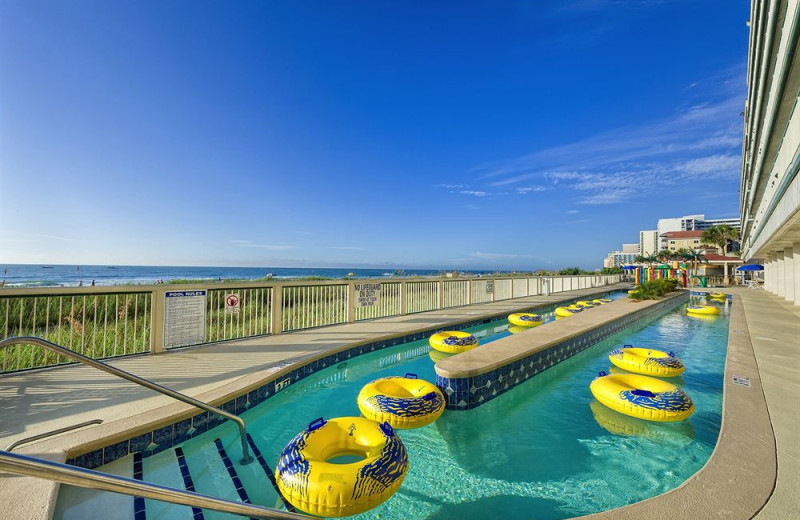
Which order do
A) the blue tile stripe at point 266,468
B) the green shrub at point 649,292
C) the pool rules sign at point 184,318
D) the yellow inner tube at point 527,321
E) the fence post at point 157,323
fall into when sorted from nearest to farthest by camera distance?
the blue tile stripe at point 266,468
the fence post at point 157,323
the pool rules sign at point 184,318
the yellow inner tube at point 527,321
the green shrub at point 649,292

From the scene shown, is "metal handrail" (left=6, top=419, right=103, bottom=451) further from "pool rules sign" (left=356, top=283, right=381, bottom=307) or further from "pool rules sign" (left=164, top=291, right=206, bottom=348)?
"pool rules sign" (left=356, top=283, right=381, bottom=307)

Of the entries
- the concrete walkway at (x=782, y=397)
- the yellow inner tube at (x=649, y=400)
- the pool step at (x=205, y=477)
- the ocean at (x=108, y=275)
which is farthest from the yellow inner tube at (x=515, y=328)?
the pool step at (x=205, y=477)

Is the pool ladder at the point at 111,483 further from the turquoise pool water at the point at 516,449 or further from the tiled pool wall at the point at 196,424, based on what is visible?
the tiled pool wall at the point at 196,424

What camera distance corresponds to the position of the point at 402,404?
10.6 feet

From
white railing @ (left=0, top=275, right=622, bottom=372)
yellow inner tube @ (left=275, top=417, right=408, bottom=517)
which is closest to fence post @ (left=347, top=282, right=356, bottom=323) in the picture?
white railing @ (left=0, top=275, right=622, bottom=372)

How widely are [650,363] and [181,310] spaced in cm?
750

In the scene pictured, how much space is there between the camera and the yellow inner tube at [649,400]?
331 centimetres

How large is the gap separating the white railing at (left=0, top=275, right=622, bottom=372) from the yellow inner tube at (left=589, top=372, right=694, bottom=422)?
5229mm

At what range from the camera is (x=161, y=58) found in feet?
28.8

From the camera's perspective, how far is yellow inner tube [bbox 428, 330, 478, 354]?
5656 millimetres

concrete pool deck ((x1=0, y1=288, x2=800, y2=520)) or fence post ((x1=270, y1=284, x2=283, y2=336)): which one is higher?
fence post ((x1=270, y1=284, x2=283, y2=336))

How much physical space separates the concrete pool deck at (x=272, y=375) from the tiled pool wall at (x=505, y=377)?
80.6 inches

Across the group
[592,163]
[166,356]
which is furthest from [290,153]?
[592,163]

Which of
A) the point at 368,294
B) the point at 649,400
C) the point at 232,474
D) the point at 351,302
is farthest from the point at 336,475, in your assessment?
the point at 368,294
